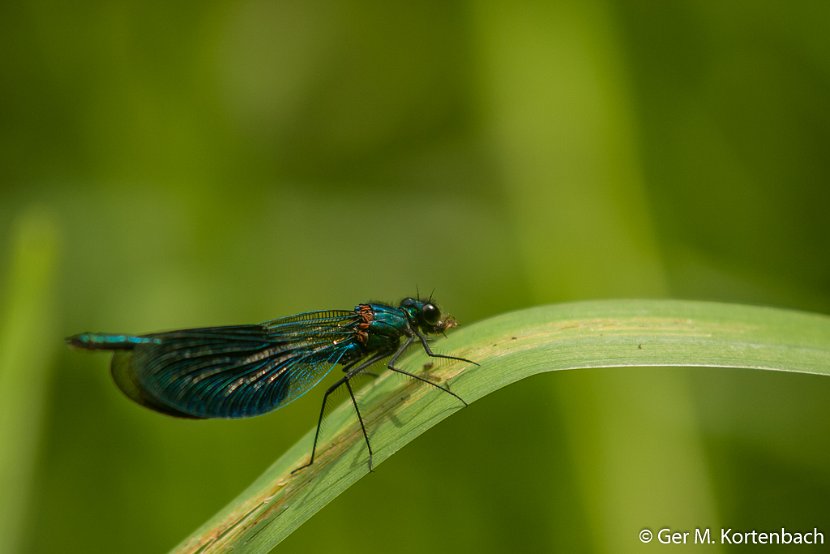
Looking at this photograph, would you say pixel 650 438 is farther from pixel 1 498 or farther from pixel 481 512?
pixel 1 498

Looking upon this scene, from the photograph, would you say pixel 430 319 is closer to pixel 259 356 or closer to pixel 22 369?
pixel 259 356

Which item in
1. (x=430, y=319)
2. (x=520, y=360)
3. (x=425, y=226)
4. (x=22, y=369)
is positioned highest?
(x=425, y=226)

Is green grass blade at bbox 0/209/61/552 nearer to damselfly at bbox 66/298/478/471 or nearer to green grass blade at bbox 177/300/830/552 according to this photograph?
damselfly at bbox 66/298/478/471

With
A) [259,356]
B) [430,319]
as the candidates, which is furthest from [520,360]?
[259,356]

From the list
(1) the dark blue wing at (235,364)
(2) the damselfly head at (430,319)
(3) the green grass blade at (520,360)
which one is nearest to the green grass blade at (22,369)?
(1) the dark blue wing at (235,364)

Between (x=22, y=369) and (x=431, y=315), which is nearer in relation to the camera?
(x=22, y=369)
